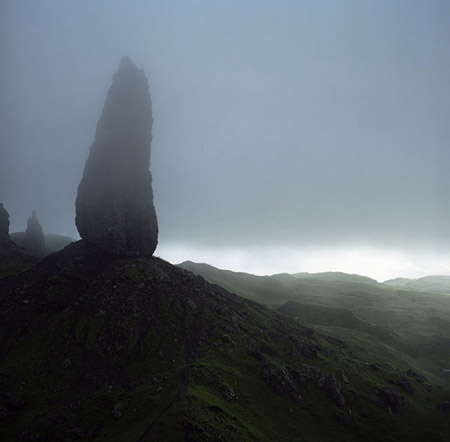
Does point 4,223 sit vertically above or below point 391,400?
above

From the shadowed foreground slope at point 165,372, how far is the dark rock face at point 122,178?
9.84m

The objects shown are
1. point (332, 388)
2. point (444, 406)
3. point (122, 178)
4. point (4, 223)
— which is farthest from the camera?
point (4, 223)

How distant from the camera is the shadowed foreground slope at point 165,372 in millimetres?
44812

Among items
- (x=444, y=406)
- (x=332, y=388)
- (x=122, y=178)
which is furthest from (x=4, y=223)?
(x=444, y=406)

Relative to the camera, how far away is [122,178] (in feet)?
346

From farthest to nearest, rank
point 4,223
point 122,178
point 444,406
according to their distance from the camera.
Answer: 1. point 4,223
2. point 122,178
3. point 444,406

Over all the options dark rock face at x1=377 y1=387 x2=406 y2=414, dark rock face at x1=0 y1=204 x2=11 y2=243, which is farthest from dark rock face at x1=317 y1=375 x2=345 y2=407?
dark rock face at x1=0 y1=204 x2=11 y2=243

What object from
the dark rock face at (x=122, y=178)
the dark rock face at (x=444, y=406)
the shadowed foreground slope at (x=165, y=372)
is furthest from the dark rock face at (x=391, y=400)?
the dark rock face at (x=122, y=178)

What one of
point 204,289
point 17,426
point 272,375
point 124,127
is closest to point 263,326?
point 204,289

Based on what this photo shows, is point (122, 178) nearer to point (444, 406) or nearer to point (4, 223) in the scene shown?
point (444, 406)

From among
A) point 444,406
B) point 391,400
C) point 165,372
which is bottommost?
point 444,406

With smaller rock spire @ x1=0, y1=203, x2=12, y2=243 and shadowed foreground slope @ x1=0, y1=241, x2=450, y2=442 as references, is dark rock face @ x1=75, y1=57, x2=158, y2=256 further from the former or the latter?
smaller rock spire @ x1=0, y1=203, x2=12, y2=243

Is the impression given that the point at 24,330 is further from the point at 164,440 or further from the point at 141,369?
the point at 164,440

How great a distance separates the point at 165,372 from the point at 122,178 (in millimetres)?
70871
